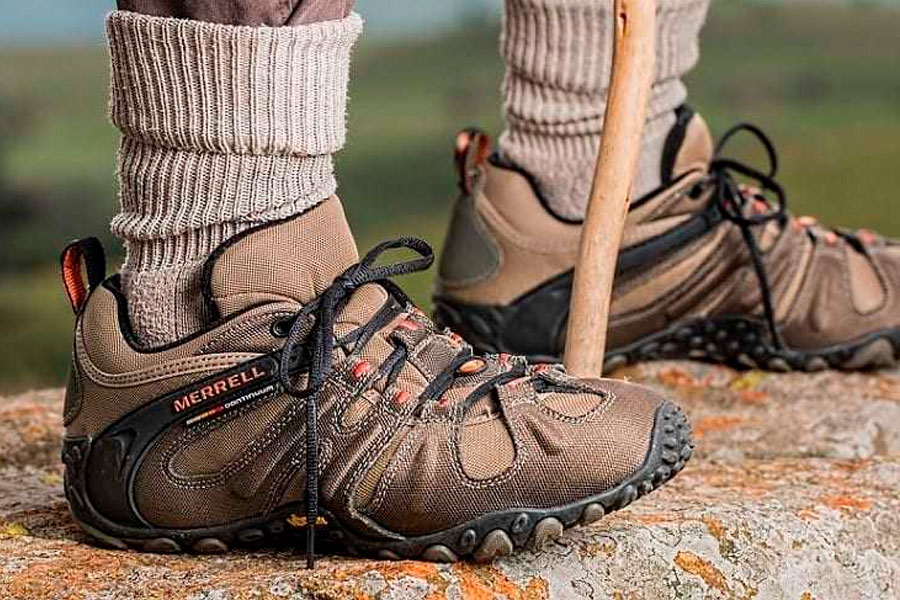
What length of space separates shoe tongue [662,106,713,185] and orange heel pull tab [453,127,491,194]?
0.26 metres

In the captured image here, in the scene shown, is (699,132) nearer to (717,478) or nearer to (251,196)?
(717,478)

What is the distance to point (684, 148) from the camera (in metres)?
2.19

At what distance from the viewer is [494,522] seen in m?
1.32

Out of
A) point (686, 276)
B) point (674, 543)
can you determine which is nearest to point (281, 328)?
point (674, 543)

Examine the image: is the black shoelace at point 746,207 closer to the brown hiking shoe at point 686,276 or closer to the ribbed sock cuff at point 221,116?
the brown hiking shoe at point 686,276

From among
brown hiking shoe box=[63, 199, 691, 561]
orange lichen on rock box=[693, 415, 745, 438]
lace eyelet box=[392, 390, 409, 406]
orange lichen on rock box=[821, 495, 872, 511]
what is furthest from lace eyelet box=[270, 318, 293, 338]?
orange lichen on rock box=[693, 415, 745, 438]

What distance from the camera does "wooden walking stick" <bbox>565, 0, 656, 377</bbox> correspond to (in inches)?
64.9

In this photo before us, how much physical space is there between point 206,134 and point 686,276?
103 centimetres

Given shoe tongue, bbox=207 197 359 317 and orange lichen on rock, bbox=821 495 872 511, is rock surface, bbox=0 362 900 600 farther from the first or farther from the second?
shoe tongue, bbox=207 197 359 317

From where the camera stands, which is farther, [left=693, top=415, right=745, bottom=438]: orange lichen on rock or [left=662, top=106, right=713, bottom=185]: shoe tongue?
[left=662, top=106, right=713, bottom=185]: shoe tongue

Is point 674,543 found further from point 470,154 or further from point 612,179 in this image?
point 470,154

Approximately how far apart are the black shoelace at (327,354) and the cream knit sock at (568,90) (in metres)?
0.76

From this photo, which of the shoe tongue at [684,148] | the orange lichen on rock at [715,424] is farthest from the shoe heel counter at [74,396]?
the shoe tongue at [684,148]

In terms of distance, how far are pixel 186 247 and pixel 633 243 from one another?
36.3 inches
